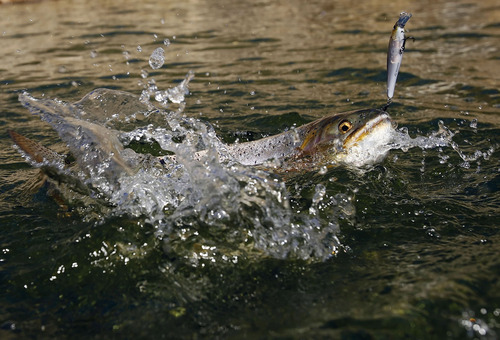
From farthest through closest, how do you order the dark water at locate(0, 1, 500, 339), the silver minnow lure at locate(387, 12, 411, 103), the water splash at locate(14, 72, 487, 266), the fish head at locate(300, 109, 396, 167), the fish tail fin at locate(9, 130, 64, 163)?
the fish head at locate(300, 109, 396, 167), the fish tail fin at locate(9, 130, 64, 163), the silver minnow lure at locate(387, 12, 411, 103), the water splash at locate(14, 72, 487, 266), the dark water at locate(0, 1, 500, 339)

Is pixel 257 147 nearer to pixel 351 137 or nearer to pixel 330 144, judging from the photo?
pixel 330 144

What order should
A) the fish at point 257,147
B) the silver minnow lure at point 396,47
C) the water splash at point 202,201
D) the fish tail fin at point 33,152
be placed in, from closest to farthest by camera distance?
the water splash at point 202,201 < the silver minnow lure at point 396,47 < the fish at point 257,147 < the fish tail fin at point 33,152

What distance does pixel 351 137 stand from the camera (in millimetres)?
4086

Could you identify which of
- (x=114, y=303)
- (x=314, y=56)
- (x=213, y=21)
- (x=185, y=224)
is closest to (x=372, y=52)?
(x=314, y=56)

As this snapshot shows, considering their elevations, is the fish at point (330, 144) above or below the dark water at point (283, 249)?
above

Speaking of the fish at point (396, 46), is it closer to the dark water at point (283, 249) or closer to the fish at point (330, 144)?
the fish at point (330, 144)

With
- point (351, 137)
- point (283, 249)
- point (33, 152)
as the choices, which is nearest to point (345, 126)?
point (351, 137)

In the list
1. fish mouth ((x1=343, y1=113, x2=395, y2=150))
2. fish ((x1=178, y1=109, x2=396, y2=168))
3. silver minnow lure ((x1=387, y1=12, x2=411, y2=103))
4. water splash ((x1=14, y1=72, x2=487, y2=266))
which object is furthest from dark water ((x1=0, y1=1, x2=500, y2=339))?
silver minnow lure ((x1=387, y1=12, x2=411, y2=103))

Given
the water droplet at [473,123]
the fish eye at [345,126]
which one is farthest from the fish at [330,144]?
the water droplet at [473,123]

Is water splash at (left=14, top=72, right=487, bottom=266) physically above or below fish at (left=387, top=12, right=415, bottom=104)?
below

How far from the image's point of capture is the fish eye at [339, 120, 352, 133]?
409 centimetres

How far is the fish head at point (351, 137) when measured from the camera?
4074mm

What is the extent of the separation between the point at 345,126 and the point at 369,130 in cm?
18

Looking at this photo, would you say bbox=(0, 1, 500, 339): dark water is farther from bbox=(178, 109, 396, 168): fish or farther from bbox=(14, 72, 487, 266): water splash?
bbox=(178, 109, 396, 168): fish
